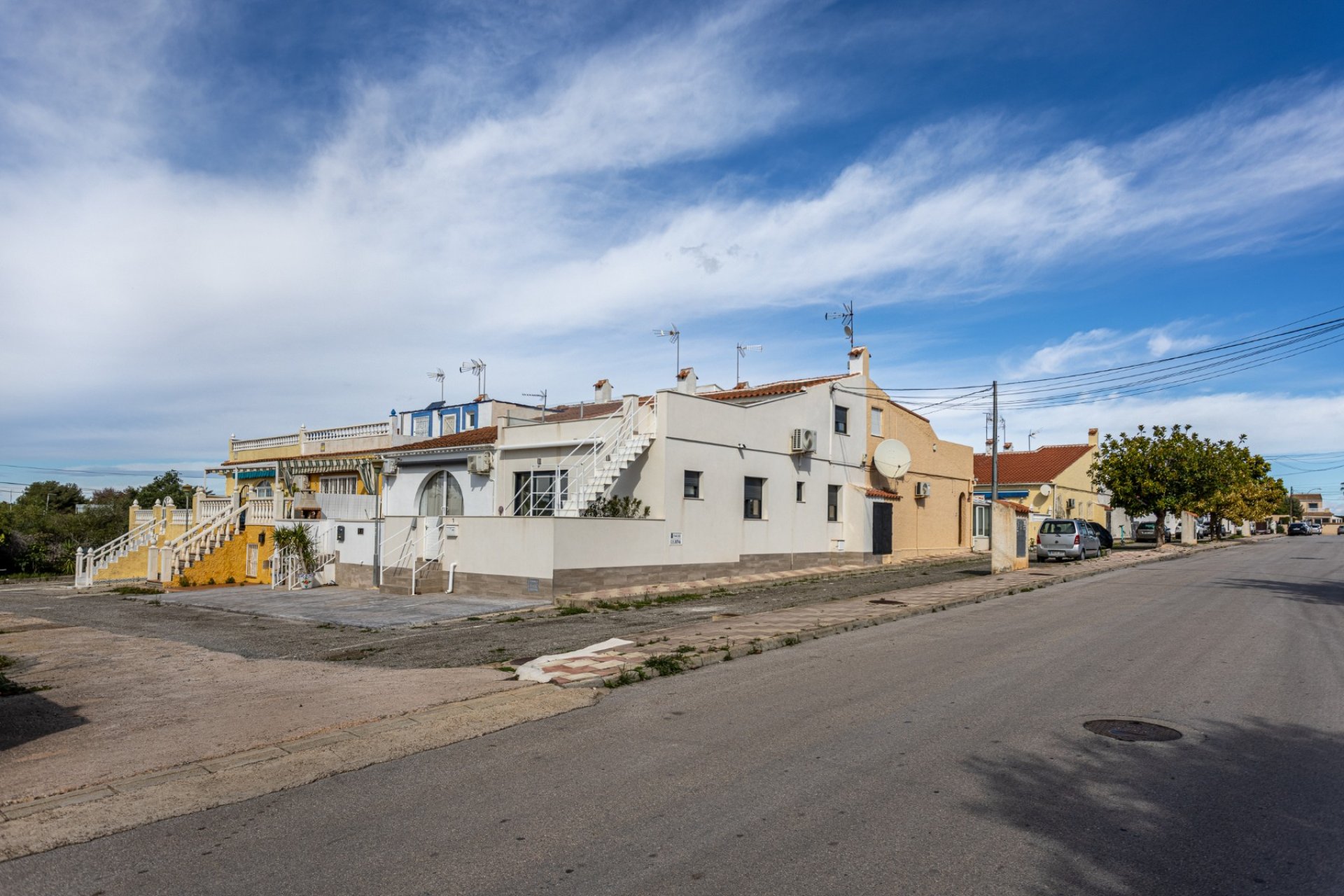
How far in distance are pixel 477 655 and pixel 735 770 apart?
6495 millimetres

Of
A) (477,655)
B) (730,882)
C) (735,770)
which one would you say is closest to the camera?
(730,882)

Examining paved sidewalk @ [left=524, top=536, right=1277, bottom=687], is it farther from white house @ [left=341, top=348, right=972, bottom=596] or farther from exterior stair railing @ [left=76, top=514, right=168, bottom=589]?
exterior stair railing @ [left=76, top=514, right=168, bottom=589]

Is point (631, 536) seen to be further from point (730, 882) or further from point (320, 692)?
point (730, 882)

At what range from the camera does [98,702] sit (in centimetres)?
887

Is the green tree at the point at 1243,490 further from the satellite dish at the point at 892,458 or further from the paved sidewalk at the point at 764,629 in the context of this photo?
the paved sidewalk at the point at 764,629

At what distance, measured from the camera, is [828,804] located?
17.7 ft

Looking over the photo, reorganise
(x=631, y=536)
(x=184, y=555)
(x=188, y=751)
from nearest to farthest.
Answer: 1. (x=188, y=751)
2. (x=631, y=536)
3. (x=184, y=555)

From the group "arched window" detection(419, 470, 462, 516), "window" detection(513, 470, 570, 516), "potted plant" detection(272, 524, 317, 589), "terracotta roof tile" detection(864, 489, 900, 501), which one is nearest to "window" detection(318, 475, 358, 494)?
"arched window" detection(419, 470, 462, 516)

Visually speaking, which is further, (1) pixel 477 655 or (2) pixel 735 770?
(1) pixel 477 655

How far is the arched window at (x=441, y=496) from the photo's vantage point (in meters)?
27.3

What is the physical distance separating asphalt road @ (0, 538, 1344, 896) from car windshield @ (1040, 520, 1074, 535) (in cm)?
2422

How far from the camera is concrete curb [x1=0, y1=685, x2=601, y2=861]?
5.23m

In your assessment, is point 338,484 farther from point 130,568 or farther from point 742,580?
point 742,580

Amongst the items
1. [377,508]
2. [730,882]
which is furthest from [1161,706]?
[377,508]
